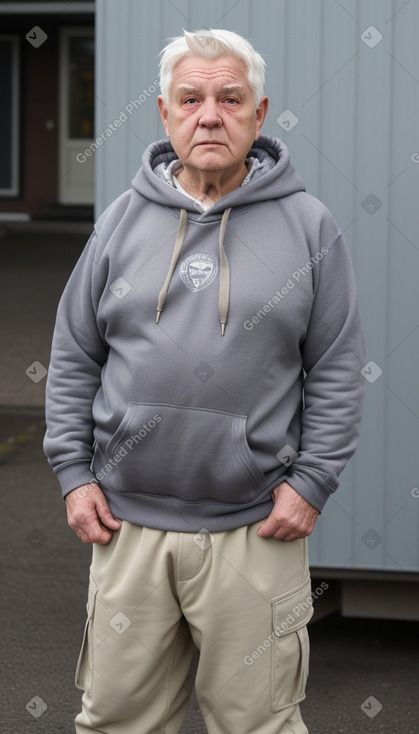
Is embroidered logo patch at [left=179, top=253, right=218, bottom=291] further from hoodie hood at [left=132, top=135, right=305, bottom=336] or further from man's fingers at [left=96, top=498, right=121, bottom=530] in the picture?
man's fingers at [left=96, top=498, right=121, bottom=530]

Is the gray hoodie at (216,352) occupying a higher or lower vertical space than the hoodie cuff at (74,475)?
higher

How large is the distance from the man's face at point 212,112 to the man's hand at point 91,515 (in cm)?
73

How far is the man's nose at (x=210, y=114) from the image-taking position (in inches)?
97.3

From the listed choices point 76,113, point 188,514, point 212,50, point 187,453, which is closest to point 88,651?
point 188,514

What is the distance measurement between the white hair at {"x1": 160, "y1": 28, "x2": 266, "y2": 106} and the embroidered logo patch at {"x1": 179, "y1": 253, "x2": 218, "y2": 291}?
0.35 metres

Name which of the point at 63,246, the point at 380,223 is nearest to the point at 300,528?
the point at 380,223

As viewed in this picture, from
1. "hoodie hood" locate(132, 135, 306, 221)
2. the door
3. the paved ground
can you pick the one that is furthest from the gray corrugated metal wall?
the door

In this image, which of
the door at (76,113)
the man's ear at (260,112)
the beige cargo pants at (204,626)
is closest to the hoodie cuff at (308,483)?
the beige cargo pants at (204,626)

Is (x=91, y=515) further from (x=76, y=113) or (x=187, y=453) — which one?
(x=76, y=113)

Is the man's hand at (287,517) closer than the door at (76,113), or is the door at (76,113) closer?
the man's hand at (287,517)

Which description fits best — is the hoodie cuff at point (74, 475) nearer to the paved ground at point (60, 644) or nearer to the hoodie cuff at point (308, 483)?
the hoodie cuff at point (308, 483)

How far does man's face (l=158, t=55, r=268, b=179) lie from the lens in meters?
2.49

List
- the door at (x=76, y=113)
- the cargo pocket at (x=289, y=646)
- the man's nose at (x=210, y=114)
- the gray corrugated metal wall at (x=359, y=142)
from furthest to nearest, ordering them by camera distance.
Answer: the door at (x=76, y=113), the gray corrugated metal wall at (x=359, y=142), the cargo pocket at (x=289, y=646), the man's nose at (x=210, y=114)

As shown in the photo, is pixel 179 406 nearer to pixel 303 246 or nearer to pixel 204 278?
pixel 204 278
